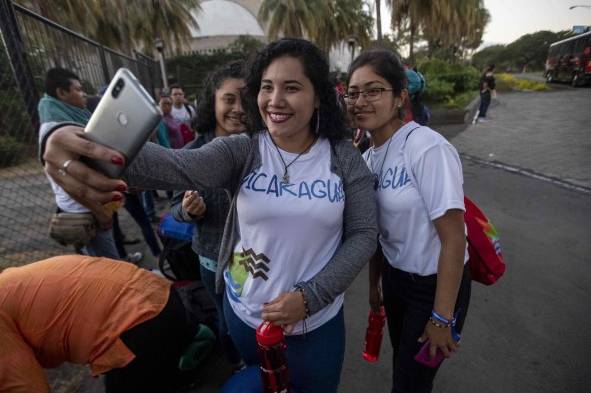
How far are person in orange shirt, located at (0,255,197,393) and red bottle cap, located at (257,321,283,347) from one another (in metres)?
0.85

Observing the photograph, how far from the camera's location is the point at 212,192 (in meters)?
1.84

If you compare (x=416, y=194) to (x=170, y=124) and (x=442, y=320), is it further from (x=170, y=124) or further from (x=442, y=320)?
(x=170, y=124)

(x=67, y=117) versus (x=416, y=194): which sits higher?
(x=67, y=117)

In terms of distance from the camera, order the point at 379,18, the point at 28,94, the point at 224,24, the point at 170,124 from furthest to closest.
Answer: the point at 224,24
the point at 379,18
the point at 170,124
the point at 28,94

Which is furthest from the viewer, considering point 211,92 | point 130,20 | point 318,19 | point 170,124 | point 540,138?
point 318,19

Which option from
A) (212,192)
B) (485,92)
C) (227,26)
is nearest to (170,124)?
(212,192)

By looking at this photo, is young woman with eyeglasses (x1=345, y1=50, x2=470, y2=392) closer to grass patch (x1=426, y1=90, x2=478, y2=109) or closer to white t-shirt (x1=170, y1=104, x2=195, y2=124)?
white t-shirt (x1=170, y1=104, x2=195, y2=124)

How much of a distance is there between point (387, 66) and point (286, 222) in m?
0.88

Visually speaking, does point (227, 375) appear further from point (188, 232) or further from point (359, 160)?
point (359, 160)

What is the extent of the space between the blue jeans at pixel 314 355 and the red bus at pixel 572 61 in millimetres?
22885

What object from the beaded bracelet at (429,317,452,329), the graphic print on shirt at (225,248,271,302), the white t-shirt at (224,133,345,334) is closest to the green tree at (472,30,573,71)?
the beaded bracelet at (429,317,452,329)

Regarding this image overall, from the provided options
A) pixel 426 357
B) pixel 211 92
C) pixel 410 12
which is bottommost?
pixel 426 357

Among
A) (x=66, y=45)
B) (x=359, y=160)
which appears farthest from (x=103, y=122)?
(x=66, y=45)

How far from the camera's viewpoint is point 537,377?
2.19 metres
